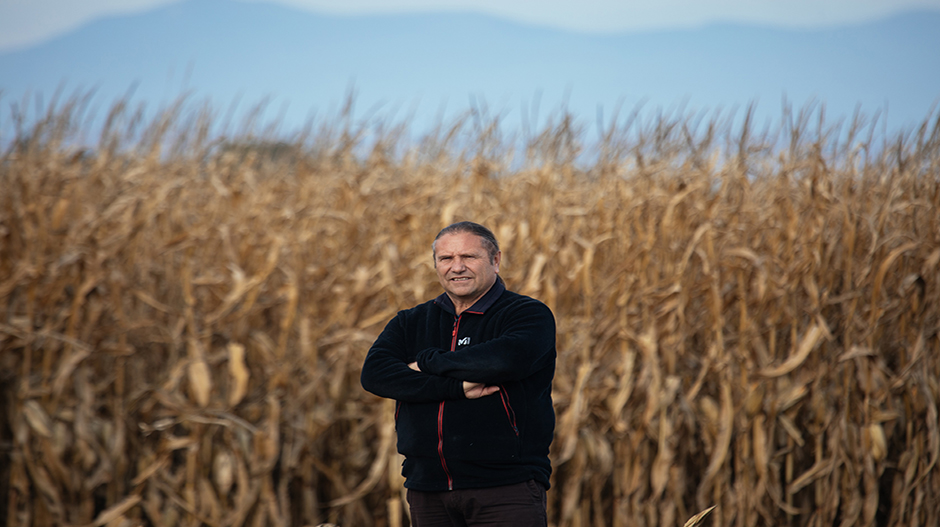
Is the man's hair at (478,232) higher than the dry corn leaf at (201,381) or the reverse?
higher

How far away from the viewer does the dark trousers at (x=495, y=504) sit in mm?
1351

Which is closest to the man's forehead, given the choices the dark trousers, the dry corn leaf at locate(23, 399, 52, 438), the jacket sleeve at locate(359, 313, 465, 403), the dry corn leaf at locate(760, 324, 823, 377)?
the jacket sleeve at locate(359, 313, 465, 403)

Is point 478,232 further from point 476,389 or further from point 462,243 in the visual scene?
point 476,389

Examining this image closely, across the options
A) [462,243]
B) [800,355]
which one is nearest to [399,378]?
[462,243]

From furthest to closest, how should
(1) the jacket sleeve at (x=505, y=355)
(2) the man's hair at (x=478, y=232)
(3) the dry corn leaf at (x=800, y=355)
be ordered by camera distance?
(3) the dry corn leaf at (x=800, y=355) → (2) the man's hair at (x=478, y=232) → (1) the jacket sleeve at (x=505, y=355)

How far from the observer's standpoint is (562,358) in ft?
8.90

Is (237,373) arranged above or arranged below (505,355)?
below

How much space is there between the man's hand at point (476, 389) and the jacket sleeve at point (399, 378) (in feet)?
0.03

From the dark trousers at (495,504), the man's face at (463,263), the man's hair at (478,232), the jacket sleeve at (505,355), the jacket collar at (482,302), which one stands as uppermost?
the man's hair at (478,232)

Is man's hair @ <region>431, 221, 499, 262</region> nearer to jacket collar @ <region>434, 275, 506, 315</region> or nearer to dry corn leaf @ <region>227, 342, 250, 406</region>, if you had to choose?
jacket collar @ <region>434, 275, 506, 315</region>

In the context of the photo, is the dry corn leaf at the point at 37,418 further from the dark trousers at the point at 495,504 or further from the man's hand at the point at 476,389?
the man's hand at the point at 476,389

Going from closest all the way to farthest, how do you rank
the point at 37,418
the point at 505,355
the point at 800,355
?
the point at 505,355 → the point at 800,355 → the point at 37,418

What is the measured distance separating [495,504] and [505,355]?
0.99 ft

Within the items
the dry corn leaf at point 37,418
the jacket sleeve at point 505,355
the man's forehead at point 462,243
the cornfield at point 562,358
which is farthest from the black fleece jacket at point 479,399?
the dry corn leaf at point 37,418
